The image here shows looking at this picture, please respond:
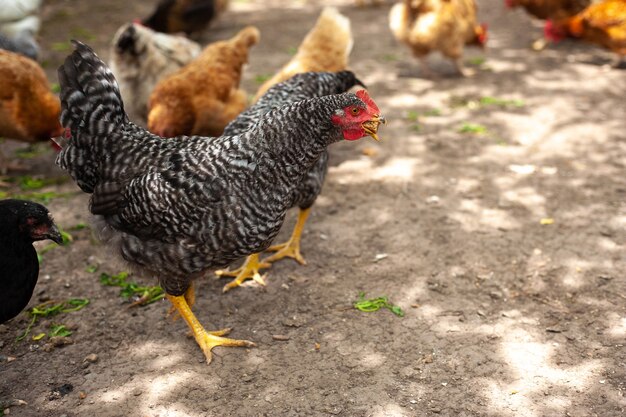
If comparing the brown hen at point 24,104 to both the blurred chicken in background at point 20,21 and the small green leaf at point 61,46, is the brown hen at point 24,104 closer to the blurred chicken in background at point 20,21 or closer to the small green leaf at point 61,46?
the blurred chicken in background at point 20,21

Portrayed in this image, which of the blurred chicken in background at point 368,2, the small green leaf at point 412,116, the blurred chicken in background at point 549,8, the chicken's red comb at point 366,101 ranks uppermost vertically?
the chicken's red comb at point 366,101

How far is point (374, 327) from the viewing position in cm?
360

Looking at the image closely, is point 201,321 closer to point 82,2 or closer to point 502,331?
point 502,331

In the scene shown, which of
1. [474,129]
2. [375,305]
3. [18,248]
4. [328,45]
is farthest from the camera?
[474,129]

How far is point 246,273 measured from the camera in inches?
162

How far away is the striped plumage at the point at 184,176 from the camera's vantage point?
9.90 ft

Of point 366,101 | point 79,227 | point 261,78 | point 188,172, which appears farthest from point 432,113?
point 188,172

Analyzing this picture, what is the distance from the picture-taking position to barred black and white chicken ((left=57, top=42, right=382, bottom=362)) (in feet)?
9.89

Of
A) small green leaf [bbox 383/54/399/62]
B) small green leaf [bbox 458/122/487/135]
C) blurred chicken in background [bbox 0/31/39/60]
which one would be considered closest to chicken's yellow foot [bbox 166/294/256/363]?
small green leaf [bbox 458/122/487/135]

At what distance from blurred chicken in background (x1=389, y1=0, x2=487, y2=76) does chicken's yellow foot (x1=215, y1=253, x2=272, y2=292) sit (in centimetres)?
431

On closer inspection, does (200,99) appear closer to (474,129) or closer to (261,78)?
(261,78)

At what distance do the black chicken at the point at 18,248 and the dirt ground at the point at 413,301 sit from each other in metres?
0.51

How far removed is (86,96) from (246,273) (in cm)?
163

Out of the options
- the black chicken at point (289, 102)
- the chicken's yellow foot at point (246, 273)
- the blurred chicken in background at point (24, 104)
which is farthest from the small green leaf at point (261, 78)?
the chicken's yellow foot at point (246, 273)
